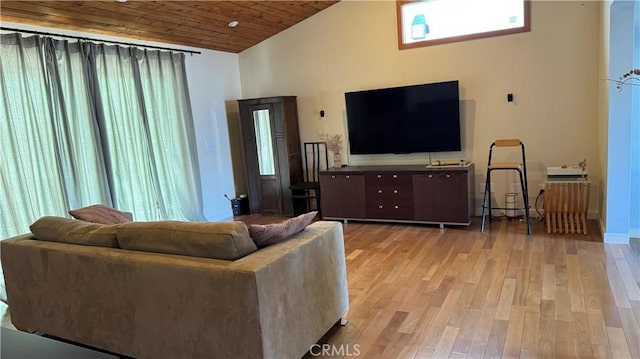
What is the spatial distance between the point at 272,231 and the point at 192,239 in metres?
0.41

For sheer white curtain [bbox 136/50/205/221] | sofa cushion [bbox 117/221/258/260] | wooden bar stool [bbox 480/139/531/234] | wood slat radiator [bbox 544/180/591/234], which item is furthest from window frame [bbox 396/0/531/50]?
sofa cushion [bbox 117/221/258/260]

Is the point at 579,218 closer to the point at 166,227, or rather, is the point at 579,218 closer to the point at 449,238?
the point at 449,238

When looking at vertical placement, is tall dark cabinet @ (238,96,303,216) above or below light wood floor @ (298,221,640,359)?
above

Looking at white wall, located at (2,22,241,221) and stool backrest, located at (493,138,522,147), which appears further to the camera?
white wall, located at (2,22,241,221)

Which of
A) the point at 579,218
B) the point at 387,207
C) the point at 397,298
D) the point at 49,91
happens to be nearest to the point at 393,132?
the point at 387,207

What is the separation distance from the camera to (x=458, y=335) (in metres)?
2.55

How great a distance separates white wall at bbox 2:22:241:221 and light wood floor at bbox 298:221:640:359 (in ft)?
8.24

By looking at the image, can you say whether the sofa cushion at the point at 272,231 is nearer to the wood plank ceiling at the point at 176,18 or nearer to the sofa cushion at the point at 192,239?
the sofa cushion at the point at 192,239

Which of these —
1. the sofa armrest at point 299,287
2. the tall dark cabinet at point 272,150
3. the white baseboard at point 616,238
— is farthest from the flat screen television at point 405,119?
the sofa armrest at point 299,287

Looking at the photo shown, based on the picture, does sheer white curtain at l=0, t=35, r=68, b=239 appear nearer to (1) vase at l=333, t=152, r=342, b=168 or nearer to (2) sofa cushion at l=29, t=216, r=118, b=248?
(2) sofa cushion at l=29, t=216, r=118, b=248

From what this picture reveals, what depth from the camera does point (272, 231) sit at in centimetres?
229

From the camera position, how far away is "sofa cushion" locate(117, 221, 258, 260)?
6.95 ft

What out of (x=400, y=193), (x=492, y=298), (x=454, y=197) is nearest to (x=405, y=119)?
(x=400, y=193)

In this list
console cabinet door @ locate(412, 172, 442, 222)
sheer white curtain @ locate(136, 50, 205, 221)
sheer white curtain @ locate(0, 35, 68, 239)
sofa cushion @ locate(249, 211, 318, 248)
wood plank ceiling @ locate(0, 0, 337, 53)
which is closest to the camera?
sofa cushion @ locate(249, 211, 318, 248)
